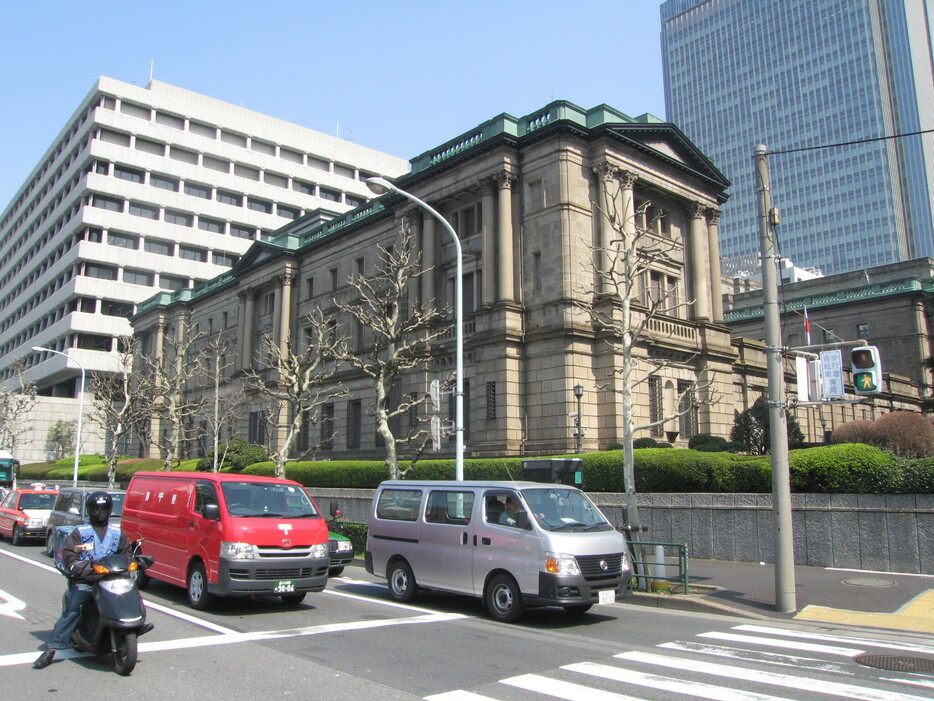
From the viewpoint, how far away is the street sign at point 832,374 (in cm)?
1180

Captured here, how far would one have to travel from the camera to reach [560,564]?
35.4 feet

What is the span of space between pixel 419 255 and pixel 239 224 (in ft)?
183

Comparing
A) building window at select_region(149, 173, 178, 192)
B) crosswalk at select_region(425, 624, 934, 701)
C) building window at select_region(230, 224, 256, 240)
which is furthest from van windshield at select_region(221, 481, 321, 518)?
building window at select_region(230, 224, 256, 240)

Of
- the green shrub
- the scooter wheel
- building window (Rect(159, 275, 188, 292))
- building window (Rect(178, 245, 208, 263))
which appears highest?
building window (Rect(178, 245, 208, 263))

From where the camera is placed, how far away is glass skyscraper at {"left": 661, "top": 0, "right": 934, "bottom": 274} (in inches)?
4579

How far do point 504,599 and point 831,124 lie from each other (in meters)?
134

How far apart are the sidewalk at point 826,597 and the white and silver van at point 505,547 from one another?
1849mm

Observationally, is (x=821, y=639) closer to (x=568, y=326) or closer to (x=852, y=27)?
(x=568, y=326)

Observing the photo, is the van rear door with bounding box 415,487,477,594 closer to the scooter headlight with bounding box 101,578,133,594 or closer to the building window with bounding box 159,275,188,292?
the scooter headlight with bounding box 101,578,133,594

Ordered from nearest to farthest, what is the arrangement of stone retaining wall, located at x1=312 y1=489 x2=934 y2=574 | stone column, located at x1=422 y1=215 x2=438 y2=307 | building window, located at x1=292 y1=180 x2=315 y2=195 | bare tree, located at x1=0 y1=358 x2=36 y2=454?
stone retaining wall, located at x1=312 y1=489 x2=934 y2=574
stone column, located at x1=422 y1=215 x2=438 y2=307
bare tree, located at x1=0 y1=358 x2=36 y2=454
building window, located at x1=292 y1=180 x2=315 y2=195

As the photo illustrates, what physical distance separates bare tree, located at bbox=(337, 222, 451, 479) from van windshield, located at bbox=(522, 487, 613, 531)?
13.1m

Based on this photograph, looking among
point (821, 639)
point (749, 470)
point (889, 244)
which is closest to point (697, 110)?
point (889, 244)

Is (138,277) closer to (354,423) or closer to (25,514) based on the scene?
(354,423)

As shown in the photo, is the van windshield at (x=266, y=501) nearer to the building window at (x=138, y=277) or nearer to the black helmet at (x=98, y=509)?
the black helmet at (x=98, y=509)
